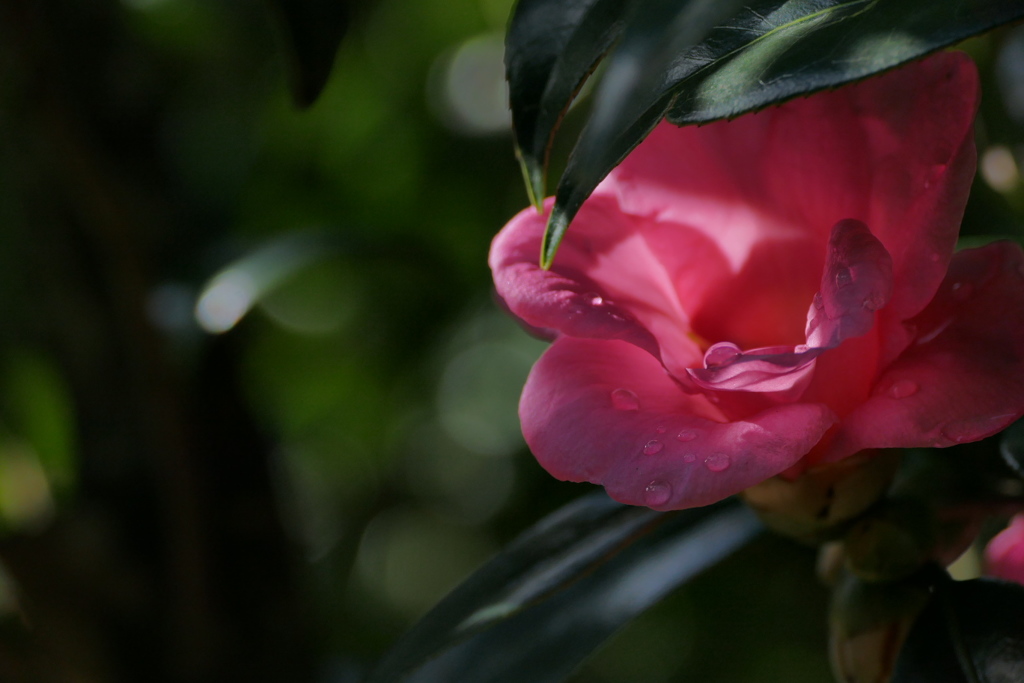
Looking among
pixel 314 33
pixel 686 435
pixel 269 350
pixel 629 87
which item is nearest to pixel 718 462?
pixel 686 435

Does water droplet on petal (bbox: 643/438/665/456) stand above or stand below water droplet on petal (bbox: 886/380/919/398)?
above

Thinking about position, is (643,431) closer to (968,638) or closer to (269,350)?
(968,638)

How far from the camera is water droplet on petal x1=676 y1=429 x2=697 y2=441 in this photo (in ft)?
1.17

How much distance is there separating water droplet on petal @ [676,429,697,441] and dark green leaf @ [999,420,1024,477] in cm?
15

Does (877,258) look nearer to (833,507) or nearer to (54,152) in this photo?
(833,507)

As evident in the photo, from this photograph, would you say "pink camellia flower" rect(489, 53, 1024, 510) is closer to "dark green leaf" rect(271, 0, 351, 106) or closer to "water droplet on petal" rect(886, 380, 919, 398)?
"water droplet on petal" rect(886, 380, 919, 398)

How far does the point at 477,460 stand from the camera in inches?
65.3

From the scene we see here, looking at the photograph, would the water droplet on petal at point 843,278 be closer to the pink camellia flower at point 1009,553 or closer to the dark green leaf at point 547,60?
the dark green leaf at point 547,60

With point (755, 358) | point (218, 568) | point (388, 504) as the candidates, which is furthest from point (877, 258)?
point (388, 504)

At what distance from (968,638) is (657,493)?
19cm

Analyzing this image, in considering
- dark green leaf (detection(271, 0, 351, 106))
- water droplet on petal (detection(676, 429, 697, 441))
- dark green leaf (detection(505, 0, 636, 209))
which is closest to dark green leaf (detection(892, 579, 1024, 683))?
water droplet on petal (detection(676, 429, 697, 441))

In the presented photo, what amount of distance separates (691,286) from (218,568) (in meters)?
0.63

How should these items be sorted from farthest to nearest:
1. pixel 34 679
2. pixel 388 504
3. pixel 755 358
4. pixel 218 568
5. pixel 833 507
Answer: pixel 388 504 → pixel 218 568 → pixel 34 679 → pixel 833 507 → pixel 755 358

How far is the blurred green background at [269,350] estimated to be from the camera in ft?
2.79
